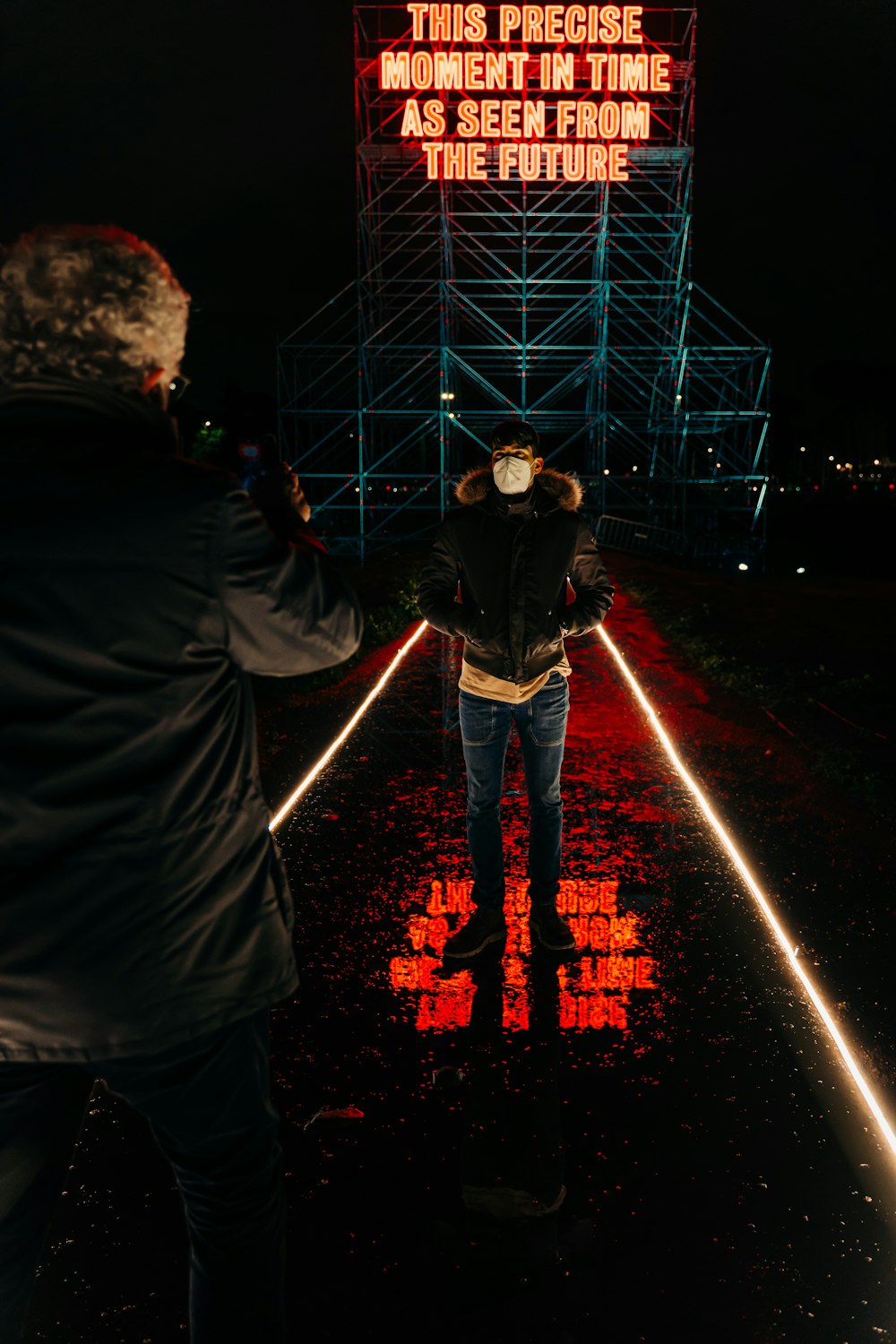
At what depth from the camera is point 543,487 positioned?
14.1 feet

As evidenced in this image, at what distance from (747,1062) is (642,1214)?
0.88 meters

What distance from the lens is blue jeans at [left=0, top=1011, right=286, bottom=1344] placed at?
1.85m

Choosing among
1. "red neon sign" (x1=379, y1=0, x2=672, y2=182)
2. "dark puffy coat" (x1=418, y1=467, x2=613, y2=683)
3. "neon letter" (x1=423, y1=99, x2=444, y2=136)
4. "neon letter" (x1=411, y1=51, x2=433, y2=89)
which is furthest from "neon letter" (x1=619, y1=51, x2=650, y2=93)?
"dark puffy coat" (x1=418, y1=467, x2=613, y2=683)

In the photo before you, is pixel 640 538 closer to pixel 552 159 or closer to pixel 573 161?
pixel 573 161

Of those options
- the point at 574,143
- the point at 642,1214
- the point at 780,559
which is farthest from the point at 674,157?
the point at 642,1214

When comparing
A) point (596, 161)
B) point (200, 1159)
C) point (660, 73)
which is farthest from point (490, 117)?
point (200, 1159)

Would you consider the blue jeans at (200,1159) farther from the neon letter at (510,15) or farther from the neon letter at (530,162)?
the neon letter at (510,15)

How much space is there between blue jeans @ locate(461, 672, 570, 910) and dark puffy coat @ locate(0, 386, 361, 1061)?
2.44m

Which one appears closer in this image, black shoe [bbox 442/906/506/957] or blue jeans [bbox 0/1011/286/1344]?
blue jeans [bbox 0/1011/286/1344]

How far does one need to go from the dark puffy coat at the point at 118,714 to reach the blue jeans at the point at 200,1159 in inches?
3.4

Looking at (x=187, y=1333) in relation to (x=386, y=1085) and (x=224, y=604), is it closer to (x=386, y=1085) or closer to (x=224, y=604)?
(x=386, y=1085)

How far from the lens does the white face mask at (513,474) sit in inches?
162

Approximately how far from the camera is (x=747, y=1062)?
3531 millimetres

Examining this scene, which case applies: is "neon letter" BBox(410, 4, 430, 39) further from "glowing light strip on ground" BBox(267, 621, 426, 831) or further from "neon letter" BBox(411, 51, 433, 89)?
"glowing light strip on ground" BBox(267, 621, 426, 831)
